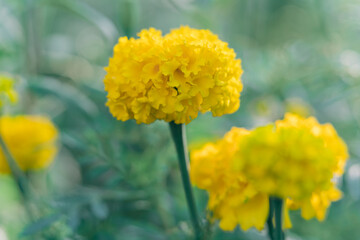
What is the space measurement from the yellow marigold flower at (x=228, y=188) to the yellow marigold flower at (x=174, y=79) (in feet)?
0.27

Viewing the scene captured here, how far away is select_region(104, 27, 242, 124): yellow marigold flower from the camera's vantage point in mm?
593

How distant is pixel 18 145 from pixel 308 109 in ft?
2.87

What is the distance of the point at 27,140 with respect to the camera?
45.7 inches

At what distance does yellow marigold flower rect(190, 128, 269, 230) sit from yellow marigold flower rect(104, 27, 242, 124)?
8 centimetres

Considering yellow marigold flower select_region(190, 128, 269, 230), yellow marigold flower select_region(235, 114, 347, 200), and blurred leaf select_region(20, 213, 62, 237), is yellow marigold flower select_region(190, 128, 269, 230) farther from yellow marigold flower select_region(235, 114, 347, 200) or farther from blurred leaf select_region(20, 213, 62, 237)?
blurred leaf select_region(20, 213, 62, 237)

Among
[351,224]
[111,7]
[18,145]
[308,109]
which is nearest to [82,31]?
[111,7]

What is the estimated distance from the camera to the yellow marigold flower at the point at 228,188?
62cm

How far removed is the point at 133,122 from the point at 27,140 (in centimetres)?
31

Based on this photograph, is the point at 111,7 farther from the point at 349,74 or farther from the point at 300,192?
the point at 300,192

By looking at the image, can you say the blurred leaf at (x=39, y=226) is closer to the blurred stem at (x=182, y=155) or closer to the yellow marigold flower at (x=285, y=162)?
the blurred stem at (x=182, y=155)

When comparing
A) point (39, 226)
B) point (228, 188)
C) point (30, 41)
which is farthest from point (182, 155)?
point (30, 41)

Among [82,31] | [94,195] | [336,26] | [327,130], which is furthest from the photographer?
[82,31]

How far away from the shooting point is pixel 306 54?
4.35 feet

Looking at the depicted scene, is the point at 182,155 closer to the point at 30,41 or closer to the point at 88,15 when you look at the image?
the point at 88,15
